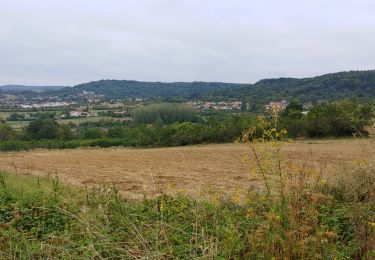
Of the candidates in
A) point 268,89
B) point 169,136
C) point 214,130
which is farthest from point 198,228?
point 268,89

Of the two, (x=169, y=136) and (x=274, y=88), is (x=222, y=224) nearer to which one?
(x=169, y=136)

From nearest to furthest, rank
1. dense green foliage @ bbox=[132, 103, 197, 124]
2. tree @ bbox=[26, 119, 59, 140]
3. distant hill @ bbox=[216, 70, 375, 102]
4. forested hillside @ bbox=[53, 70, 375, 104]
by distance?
1. tree @ bbox=[26, 119, 59, 140]
2. distant hill @ bbox=[216, 70, 375, 102]
3. dense green foliage @ bbox=[132, 103, 197, 124]
4. forested hillside @ bbox=[53, 70, 375, 104]

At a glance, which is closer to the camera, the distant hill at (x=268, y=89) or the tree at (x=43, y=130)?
the tree at (x=43, y=130)

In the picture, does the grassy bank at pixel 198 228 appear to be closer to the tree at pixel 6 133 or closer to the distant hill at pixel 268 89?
the distant hill at pixel 268 89

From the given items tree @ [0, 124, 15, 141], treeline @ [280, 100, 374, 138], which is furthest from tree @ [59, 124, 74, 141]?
treeline @ [280, 100, 374, 138]

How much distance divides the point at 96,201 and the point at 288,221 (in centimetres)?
272

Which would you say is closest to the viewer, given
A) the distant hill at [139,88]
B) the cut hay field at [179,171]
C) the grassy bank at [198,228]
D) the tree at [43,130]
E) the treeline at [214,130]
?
the grassy bank at [198,228]

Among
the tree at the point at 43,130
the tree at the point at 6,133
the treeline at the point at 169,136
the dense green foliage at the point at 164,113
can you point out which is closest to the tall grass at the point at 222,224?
the treeline at the point at 169,136

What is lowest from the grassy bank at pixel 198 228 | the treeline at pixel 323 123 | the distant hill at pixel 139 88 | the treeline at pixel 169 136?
the treeline at pixel 169 136

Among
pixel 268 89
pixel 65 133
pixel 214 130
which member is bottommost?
pixel 65 133

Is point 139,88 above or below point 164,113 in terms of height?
above

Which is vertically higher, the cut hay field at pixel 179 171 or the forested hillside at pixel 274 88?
the forested hillside at pixel 274 88

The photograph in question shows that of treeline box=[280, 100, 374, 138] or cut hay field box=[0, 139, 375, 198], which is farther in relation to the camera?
treeline box=[280, 100, 374, 138]

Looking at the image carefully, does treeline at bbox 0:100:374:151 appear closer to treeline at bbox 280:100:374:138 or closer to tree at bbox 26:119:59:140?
treeline at bbox 280:100:374:138
